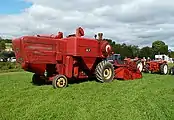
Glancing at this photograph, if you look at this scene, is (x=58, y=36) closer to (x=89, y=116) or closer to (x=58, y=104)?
(x=58, y=104)

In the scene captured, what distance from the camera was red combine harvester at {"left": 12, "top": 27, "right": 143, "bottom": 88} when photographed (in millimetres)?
12688

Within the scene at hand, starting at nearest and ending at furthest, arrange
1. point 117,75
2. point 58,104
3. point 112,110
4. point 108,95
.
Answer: point 112,110 → point 58,104 → point 108,95 → point 117,75

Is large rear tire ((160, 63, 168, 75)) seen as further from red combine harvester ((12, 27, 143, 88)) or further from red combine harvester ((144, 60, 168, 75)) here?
red combine harvester ((12, 27, 143, 88))

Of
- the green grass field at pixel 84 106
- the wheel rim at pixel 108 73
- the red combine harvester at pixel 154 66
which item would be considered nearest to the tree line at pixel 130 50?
the red combine harvester at pixel 154 66

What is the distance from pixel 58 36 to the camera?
14.6 m

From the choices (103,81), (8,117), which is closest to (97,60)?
(103,81)

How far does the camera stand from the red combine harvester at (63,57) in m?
12.7

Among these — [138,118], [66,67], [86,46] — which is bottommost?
[138,118]

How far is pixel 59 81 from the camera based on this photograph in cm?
1278

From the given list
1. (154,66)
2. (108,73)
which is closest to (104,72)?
(108,73)

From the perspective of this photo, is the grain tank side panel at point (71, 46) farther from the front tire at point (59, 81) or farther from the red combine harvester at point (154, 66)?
the red combine harvester at point (154, 66)

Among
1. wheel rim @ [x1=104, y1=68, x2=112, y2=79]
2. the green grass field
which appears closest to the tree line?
wheel rim @ [x1=104, y1=68, x2=112, y2=79]

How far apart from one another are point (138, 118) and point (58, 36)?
829cm

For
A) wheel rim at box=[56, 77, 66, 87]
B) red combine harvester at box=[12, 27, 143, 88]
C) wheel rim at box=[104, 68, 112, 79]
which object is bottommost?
wheel rim at box=[56, 77, 66, 87]
